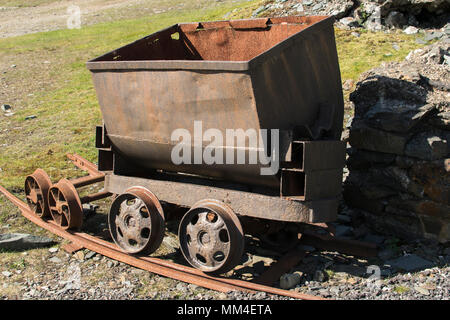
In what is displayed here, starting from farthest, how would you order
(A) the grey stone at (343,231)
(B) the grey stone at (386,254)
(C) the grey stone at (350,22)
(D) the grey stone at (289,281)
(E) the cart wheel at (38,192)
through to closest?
(C) the grey stone at (350,22), (E) the cart wheel at (38,192), (A) the grey stone at (343,231), (B) the grey stone at (386,254), (D) the grey stone at (289,281)

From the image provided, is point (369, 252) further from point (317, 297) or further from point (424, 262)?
point (317, 297)

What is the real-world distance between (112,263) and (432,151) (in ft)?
10.8

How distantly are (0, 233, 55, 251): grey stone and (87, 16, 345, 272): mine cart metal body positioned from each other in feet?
2.88

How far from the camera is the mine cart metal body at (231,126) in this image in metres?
4.53

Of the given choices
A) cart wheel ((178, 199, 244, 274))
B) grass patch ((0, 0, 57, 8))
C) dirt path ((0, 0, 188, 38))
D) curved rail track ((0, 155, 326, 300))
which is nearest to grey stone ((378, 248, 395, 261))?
curved rail track ((0, 155, 326, 300))

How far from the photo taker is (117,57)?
578 cm

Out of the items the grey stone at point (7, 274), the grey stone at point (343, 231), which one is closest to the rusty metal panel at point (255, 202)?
the grey stone at point (343, 231)

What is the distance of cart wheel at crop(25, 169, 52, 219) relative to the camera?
6.31m

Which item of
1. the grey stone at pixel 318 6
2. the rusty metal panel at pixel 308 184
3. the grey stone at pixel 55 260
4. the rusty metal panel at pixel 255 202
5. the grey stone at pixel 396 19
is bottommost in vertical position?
the grey stone at pixel 55 260

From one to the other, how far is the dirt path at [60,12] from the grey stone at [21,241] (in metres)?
18.2

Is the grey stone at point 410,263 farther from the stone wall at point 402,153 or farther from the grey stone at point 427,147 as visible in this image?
the grey stone at point 427,147

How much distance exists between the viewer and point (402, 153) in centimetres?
534

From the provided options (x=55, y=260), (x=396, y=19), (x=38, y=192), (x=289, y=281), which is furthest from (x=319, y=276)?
(x=396, y=19)
